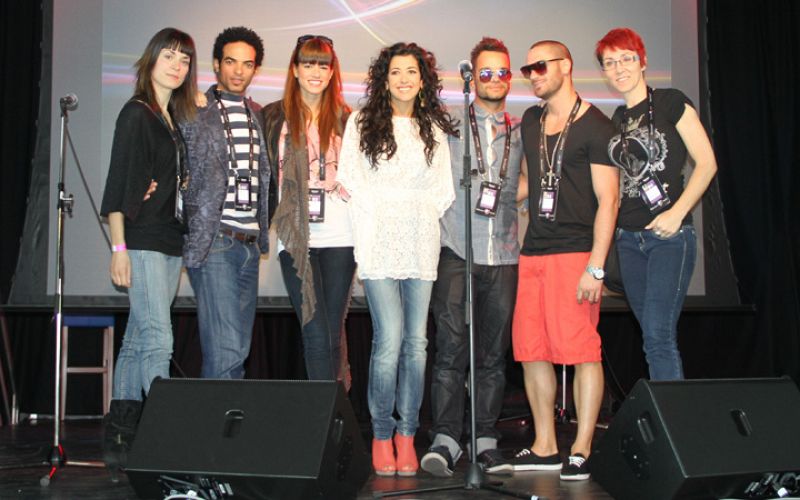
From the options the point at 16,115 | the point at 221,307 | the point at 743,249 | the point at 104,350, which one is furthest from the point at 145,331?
the point at 743,249

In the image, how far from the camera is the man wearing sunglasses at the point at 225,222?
304cm

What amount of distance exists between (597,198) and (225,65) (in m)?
1.54

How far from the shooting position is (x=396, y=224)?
3.06 metres

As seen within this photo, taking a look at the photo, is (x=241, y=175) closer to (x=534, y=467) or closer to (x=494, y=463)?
(x=494, y=463)

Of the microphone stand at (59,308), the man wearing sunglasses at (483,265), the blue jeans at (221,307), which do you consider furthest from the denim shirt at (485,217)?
the microphone stand at (59,308)

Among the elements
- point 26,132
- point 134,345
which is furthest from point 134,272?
point 26,132

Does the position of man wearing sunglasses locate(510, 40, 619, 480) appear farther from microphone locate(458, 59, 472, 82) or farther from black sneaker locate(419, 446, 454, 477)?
microphone locate(458, 59, 472, 82)

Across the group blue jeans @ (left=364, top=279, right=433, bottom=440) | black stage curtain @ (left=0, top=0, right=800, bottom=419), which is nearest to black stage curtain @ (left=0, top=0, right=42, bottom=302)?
black stage curtain @ (left=0, top=0, right=800, bottom=419)

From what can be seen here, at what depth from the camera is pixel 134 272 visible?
2.97 meters

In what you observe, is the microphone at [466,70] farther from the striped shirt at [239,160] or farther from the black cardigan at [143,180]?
the black cardigan at [143,180]

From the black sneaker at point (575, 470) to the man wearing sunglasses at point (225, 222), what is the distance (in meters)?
1.22

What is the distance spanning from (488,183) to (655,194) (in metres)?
0.62

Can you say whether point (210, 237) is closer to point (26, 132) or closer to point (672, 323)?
point (672, 323)

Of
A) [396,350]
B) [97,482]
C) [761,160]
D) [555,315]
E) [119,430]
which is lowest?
[97,482]
